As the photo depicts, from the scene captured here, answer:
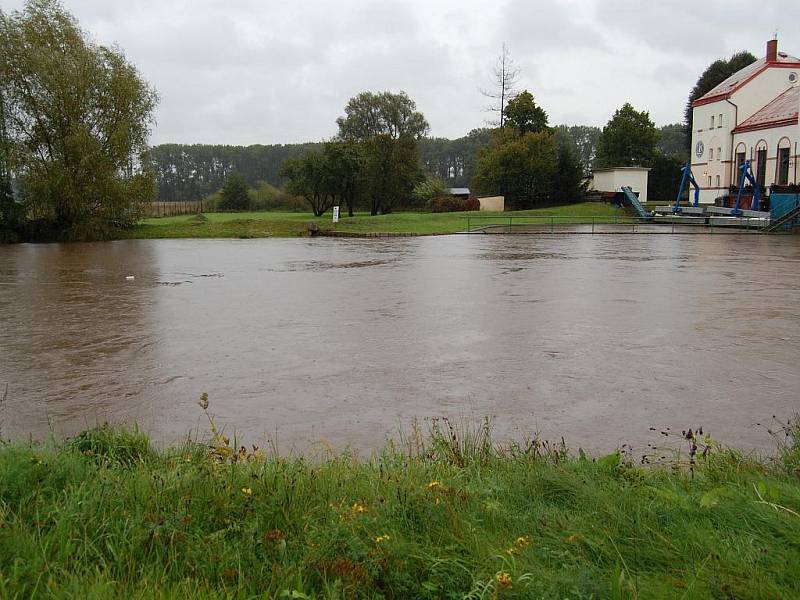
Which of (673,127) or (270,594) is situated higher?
(673,127)

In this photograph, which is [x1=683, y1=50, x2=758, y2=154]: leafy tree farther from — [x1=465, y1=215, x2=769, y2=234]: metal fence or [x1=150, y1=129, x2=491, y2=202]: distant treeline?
[x1=150, y1=129, x2=491, y2=202]: distant treeline

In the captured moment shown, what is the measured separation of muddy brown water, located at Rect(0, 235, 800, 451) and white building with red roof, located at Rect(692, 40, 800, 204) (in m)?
35.0

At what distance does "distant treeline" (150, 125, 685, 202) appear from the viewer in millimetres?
123250

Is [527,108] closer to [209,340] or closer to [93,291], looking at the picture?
[93,291]

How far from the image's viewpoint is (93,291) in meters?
16.7

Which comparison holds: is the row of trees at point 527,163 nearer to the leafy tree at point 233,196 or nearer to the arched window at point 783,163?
the arched window at point 783,163

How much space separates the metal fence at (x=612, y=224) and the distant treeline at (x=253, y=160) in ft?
233

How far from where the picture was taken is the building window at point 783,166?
49656 millimetres

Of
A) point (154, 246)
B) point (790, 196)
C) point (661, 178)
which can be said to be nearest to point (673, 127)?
point (661, 178)

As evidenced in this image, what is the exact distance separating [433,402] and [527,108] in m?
64.2

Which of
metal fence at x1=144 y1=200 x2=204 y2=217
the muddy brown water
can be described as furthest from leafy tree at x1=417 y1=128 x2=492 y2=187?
the muddy brown water

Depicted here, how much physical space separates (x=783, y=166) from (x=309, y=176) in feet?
132

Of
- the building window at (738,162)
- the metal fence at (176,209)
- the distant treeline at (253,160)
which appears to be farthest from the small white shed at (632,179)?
the distant treeline at (253,160)

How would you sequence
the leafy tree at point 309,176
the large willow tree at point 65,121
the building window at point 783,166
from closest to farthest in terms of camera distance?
1. the large willow tree at point 65,121
2. the building window at point 783,166
3. the leafy tree at point 309,176
